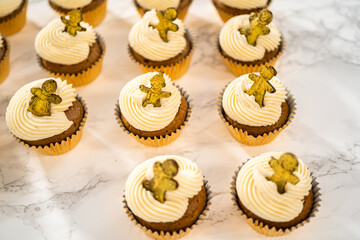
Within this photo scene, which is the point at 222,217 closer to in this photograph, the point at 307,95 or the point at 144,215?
the point at 144,215

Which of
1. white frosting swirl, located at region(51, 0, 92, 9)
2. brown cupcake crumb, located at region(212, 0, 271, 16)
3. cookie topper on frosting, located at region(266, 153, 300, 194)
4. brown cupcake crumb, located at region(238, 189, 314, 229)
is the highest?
brown cupcake crumb, located at region(212, 0, 271, 16)

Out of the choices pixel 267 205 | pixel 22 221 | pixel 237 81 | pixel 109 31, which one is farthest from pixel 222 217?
pixel 109 31

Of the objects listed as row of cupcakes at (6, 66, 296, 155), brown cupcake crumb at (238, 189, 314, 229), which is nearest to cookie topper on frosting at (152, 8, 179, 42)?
row of cupcakes at (6, 66, 296, 155)

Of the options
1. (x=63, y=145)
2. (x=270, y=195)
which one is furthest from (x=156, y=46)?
(x=270, y=195)

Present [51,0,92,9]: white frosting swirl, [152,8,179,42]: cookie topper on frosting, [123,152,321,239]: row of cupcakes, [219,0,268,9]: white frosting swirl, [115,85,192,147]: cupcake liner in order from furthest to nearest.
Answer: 1. [51,0,92,9]: white frosting swirl
2. [219,0,268,9]: white frosting swirl
3. [152,8,179,42]: cookie topper on frosting
4. [115,85,192,147]: cupcake liner
5. [123,152,321,239]: row of cupcakes

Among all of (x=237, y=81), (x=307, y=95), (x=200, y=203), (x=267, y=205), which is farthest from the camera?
(x=307, y=95)

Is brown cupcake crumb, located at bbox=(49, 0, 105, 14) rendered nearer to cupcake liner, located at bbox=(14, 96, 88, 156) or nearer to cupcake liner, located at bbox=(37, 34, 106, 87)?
cupcake liner, located at bbox=(37, 34, 106, 87)

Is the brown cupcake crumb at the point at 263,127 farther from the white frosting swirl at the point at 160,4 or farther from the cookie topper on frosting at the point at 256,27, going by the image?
the white frosting swirl at the point at 160,4
